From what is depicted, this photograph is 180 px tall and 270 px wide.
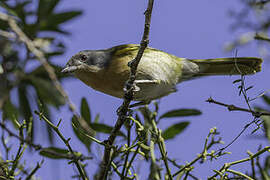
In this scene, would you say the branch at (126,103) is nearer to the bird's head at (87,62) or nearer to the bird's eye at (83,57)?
the bird's head at (87,62)

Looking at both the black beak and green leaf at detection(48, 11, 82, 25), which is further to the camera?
green leaf at detection(48, 11, 82, 25)

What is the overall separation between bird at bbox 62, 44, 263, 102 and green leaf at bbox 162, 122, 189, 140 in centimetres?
59

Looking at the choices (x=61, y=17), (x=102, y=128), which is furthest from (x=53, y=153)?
(x=61, y=17)

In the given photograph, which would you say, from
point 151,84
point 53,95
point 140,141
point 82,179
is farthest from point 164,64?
point 82,179

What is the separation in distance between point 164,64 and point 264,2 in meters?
1.59

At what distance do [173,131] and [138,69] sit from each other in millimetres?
995

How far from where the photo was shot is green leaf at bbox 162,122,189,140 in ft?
11.4

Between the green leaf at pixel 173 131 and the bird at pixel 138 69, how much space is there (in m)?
0.59

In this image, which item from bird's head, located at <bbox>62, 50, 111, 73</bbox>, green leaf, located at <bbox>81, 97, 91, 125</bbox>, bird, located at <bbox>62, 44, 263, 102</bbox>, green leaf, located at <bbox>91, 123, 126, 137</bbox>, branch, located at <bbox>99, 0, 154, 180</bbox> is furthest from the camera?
bird's head, located at <bbox>62, 50, 111, 73</bbox>

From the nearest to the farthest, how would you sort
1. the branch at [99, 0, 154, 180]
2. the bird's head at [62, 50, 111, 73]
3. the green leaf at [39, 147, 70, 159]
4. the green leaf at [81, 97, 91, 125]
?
the green leaf at [39, 147, 70, 159] < the branch at [99, 0, 154, 180] < the green leaf at [81, 97, 91, 125] < the bird's head at [62, 50, 111, 73]

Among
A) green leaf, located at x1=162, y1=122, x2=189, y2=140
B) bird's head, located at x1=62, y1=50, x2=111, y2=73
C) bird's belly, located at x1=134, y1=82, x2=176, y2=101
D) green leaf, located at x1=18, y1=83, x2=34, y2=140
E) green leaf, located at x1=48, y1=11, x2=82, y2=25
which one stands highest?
green leaf, located at x1=48, y1=11, x2=82, y2=25

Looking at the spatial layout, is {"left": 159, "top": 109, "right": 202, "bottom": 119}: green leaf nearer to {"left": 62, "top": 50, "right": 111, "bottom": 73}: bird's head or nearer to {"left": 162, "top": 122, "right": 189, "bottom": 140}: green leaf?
{"left": 162, "top": 122, "right": 189, "bottom": 140}: green leaf

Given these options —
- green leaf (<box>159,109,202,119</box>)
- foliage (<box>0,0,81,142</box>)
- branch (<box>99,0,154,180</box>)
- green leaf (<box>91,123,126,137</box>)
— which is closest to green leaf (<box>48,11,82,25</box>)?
foliage (<box>0,0,81,142</box>)

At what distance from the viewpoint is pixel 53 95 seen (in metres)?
4.17
